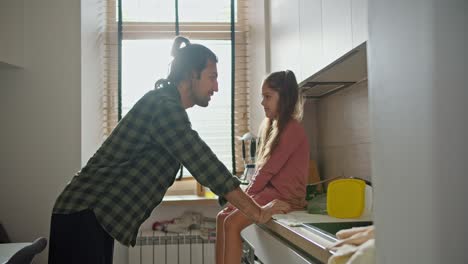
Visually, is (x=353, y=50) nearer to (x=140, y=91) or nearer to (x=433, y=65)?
(x=433, y=65)

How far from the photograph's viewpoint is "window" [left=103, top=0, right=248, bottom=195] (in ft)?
11.8

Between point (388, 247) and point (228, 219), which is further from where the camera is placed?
point (228, 219)

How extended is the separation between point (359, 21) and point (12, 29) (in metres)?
2.41

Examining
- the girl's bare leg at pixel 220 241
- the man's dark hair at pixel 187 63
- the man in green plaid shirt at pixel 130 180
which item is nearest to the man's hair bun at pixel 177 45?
the man's dark hair at pixel 187 63

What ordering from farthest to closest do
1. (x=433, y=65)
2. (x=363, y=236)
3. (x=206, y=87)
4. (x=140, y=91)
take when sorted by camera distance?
1. (x=140, y=91)
2. (x=206, y=87)
3. (x=363, y=236)
4. (x=433, y=65)

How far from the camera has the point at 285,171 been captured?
85.0 inches

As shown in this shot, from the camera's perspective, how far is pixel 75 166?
10.4ft

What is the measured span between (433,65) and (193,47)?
1.40m

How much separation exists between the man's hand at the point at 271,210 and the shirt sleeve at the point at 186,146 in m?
0.18

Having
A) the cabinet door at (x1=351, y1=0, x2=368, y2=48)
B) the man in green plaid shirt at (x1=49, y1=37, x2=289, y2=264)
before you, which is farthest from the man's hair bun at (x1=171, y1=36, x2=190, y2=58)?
the cabinet door at (x1=351, y1=0, x2=368, y2=48)

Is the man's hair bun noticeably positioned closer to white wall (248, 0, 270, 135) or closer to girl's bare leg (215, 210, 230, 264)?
girl's bare leg (215, 210, 230, 264)

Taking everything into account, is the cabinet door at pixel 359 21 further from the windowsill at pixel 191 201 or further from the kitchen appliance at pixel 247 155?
the windowsill at pixel 191 201

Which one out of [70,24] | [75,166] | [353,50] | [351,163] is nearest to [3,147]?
[75,166]

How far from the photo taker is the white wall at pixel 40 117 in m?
3.15
